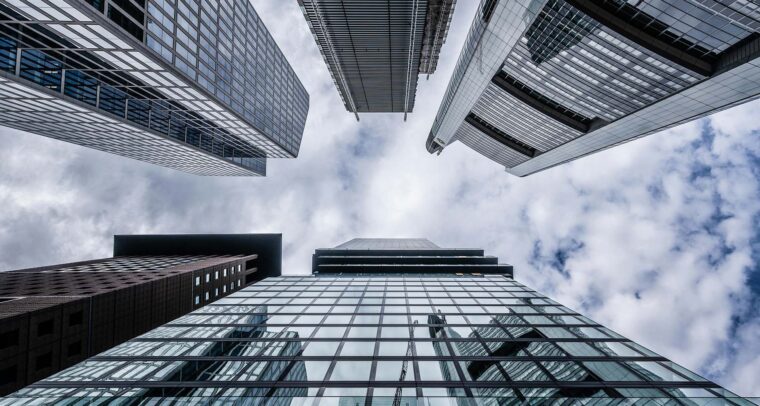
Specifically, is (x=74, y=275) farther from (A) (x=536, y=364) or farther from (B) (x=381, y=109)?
(B) (x=381, y=109)

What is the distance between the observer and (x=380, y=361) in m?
16.4

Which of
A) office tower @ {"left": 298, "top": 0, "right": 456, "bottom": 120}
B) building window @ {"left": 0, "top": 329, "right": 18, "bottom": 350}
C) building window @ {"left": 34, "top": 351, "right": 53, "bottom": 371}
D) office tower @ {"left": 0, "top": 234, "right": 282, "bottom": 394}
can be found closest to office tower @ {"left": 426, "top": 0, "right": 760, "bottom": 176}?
office tower @ {"left": 298, "top": 0, "right": 456, "bottom": 120}

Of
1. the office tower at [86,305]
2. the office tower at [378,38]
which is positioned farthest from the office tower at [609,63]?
the office tower at [86,305]

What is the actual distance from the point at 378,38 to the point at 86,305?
61.3 m

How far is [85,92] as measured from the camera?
48562mm

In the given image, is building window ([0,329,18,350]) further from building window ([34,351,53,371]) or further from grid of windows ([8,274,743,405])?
grid of windows ([8,274,743,405])

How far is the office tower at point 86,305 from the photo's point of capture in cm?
2970

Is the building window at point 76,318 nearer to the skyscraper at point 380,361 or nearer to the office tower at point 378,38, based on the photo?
the skyscraper at point 380,361

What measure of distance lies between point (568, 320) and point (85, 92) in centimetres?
6014

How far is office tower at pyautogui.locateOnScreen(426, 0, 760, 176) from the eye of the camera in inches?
2079

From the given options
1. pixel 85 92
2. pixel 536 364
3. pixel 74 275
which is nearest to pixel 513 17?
pixel 536 364

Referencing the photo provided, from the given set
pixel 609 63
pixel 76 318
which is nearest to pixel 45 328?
pixel 76 318

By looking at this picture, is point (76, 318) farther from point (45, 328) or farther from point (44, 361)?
point (44, 361)

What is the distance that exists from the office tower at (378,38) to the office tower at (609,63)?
10457mm
